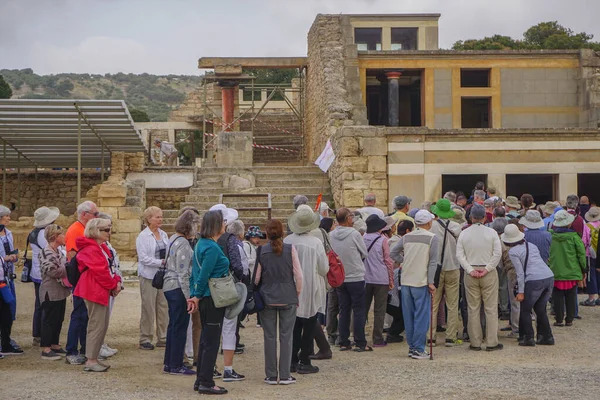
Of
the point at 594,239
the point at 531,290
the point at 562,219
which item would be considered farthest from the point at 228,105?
the point at 531,290

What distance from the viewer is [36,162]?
22859 mm

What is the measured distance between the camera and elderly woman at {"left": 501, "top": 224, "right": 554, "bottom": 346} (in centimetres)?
949

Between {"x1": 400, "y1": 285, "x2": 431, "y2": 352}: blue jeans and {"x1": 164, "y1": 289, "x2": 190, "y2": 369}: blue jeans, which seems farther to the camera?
Result: {"x1": 400, "y1": 285, "x2": 431, "y2": 352}: blue jeans

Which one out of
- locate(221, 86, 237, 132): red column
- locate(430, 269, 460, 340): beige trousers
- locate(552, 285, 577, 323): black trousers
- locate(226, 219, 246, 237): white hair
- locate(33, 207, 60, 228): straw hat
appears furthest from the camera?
locate(221, 86, 237, 132): red column

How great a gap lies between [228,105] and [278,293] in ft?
62.4

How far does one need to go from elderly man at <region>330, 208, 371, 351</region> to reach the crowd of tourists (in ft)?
0.05

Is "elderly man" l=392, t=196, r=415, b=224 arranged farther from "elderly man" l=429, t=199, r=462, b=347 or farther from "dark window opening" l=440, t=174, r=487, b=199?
"dark window opening" l=440, t=174, r=487, b=199

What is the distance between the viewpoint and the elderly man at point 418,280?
29.0 ft

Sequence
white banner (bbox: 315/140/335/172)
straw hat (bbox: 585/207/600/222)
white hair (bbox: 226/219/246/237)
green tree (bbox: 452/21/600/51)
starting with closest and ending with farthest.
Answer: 1. white hair (bbox: 226/219/246/237)
2. straw hat (bbox: 585/207/600/222)
3. white banner (bbox: 315/140/335/172)
4. green tree (bbox: 452/21/600/51)

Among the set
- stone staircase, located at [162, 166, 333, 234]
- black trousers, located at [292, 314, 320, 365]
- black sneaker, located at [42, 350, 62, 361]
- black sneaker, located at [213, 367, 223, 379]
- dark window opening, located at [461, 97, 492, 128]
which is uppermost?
dark window opening, located at [461, 97, 492, 128]

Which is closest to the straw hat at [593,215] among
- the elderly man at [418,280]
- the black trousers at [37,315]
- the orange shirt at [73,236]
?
the elderly man at [418,280]

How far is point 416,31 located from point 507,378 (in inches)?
1267

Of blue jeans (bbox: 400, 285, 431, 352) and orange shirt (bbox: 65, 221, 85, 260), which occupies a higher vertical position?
orange shirt (bbox: 65, 221, 85, 260)

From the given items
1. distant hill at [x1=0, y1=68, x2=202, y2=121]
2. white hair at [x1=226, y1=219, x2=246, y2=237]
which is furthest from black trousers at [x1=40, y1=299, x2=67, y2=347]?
distant hill at [x1=0, y1=68, x2=202, y2=121]
